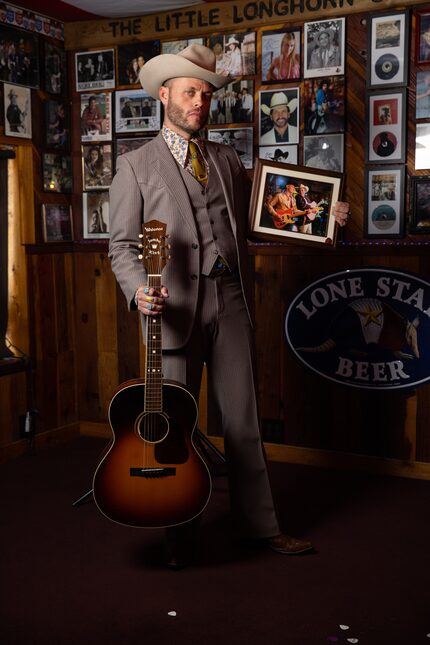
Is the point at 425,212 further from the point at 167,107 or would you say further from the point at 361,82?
the point at 167,107

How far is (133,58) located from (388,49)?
4.97 feet

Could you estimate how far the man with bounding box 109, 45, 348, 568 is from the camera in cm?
295

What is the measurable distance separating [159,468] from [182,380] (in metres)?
0.36

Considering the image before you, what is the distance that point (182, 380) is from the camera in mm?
3008

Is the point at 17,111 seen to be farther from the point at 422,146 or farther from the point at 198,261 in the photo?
the point at 422,146

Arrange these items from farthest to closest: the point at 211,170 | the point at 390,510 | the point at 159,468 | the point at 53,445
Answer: the point at 53,445 → the point at 390,510 → the point at 211,170 → the point at 159,468

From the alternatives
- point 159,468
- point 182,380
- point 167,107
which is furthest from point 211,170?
point 159,468

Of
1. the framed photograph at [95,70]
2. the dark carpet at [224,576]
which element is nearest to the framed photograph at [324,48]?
the framed photograph at [95,70]

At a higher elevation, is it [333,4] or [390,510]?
[333,4]

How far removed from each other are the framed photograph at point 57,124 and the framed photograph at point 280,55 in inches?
51.2

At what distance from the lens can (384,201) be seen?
3.98 metres

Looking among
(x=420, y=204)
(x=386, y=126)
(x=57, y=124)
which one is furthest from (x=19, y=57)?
(x=420, y=204)

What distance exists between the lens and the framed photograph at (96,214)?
469cm

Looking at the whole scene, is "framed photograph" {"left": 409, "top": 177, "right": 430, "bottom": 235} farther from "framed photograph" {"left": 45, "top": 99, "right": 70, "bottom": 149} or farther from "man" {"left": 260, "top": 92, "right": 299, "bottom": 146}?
"framed photograph" {"left": 45, "top": 99, "right": 70, "bottom": 149}
